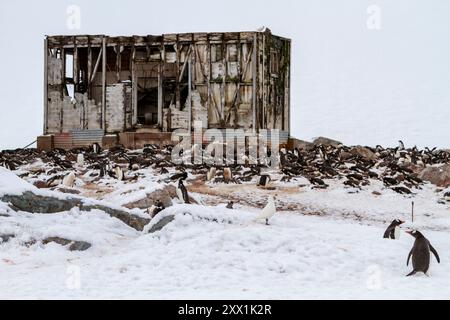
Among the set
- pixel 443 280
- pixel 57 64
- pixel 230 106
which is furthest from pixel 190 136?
pixel 443 280

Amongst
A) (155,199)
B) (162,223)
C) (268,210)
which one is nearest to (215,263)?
(162,223)

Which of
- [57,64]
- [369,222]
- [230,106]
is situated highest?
[57,64]

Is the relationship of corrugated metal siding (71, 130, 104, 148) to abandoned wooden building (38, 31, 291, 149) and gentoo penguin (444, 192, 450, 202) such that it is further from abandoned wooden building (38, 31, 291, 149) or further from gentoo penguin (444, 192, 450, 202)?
gentoo penguin (444, 192, 450, 202)

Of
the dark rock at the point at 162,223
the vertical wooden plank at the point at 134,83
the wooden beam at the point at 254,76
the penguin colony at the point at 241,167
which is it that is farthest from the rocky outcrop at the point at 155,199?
the vertical wooden plank at the point at 134,83

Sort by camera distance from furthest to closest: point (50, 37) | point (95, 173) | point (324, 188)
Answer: point (50, 37) → point (95, 173) → point (324, 188)

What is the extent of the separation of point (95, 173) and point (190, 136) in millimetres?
9918

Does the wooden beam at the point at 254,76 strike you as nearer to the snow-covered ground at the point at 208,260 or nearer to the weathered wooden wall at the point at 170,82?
the weathered wooden wall at the point at 170,82

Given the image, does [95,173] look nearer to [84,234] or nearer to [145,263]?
[84,234]

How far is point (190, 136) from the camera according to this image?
114ft

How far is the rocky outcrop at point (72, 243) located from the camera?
12961 mm

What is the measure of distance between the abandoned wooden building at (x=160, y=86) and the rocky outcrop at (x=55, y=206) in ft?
64.5

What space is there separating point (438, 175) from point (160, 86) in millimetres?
16676

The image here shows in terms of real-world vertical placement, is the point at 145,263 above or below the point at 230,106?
below

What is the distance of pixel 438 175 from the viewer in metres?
25.4
